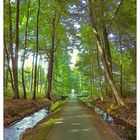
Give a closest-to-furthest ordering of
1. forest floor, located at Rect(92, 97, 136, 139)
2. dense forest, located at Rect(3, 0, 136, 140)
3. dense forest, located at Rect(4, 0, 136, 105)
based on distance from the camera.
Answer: forest floor, located at Rect(92, 97, 136, 139) < dense forest, located at Rect(3, 0, 136, 140) < dense forest, located at Rect(4, 0, 136, 105)

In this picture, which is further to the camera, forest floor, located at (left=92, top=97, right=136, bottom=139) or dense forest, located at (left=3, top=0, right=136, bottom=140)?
dense forest, located at (left=3, top=0, right=136, bottom=140)

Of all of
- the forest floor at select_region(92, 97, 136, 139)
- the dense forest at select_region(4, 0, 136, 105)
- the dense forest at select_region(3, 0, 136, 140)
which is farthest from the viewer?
the dense forest at select_region(4, 0, 136, 105)

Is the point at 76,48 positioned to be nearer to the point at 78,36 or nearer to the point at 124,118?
the point at 78,36

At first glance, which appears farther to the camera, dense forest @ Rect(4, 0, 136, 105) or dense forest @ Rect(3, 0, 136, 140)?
dense forest @ Rect(4, 0, 136, 105)

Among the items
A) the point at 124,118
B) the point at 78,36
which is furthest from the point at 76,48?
the point at 124,118

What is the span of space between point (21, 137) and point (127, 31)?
11.7 meters

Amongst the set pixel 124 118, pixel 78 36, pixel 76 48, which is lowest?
pixel 124 118

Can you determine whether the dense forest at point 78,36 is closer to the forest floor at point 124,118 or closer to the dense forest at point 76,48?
the dense forest at point 76,48

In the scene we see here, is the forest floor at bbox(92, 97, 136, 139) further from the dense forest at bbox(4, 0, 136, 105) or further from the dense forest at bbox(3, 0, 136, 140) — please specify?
the dense forest at bbox(4, 0, 136, 105)

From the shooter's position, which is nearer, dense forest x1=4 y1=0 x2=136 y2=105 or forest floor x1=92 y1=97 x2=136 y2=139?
forest floor x1=92 y1=97 x2=136 y2=139

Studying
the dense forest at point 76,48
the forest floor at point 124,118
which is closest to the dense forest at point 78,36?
the dense forest at point 76,48

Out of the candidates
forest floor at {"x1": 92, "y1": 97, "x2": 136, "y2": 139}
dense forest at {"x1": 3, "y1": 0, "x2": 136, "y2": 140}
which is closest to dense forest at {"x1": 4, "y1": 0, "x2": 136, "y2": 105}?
dense forest at {"x1": 3, "y1": 0, "x2": 136, "y2": 140}

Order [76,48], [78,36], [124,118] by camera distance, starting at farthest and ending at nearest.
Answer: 1. [76,48]
2. [78,36]
3. [124,118]

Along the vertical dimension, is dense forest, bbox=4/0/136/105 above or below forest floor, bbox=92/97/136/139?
above
